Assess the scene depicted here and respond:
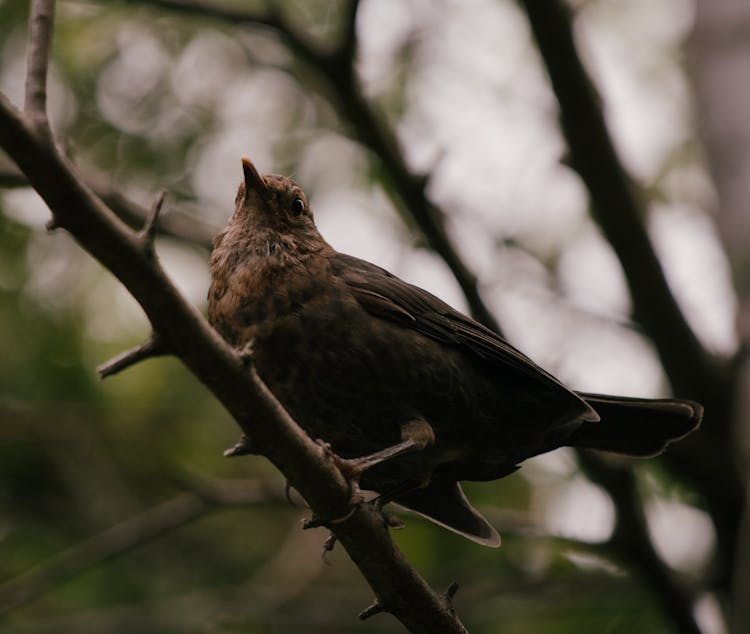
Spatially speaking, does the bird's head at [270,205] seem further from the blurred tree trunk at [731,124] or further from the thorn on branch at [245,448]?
the blurred tree trunk at [731,124]

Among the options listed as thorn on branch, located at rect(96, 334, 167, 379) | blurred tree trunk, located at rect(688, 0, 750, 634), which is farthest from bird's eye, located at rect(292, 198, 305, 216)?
blurred tree trunk, located at rect(688, 0, 750, 634)

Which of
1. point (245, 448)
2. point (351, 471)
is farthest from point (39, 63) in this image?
point (351, 471)

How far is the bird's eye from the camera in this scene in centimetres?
451

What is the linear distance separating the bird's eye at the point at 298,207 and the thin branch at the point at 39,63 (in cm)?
189

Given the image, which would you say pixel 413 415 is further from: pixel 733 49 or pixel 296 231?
pixel 733 49

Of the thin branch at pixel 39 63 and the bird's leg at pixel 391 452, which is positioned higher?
the thin branch at pixel 39 63

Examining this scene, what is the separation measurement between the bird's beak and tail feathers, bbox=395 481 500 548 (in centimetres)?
135

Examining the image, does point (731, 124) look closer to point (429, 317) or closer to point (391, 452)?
Answer: point (429, 317)

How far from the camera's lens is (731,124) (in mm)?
6211

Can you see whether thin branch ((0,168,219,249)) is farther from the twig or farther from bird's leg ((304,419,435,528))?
bird's leg ((304,419,435,528))

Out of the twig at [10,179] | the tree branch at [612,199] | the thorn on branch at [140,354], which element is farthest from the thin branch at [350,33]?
the thorn on branch at [140,354]

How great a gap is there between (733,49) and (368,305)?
355cm

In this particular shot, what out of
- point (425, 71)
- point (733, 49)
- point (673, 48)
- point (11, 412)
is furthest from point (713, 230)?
point (11, 412)

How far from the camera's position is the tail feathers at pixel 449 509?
4.18 m
